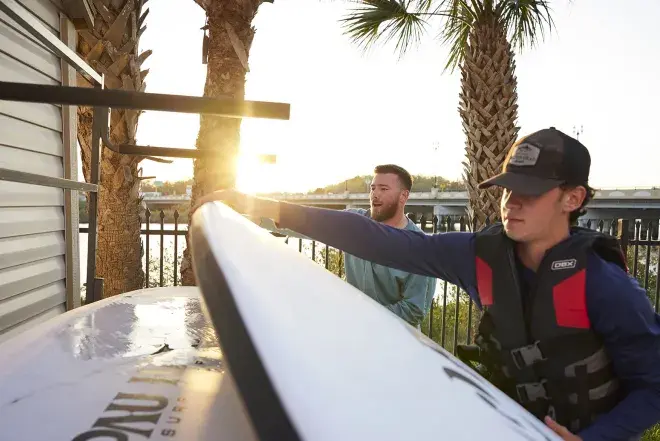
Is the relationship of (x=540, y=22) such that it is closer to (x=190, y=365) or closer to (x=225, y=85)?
(x=225, y=85)

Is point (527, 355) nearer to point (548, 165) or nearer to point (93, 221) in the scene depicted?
point (548, 165)

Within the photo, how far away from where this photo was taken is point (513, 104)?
701 cm

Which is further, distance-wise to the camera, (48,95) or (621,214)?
(621,214)

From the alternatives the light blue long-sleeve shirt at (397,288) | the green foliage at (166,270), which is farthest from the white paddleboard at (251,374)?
the green foliage at (166,270)

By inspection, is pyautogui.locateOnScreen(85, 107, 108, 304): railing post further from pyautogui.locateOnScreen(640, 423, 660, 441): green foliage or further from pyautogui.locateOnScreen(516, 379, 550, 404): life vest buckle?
pyautogui.locateOnScreen(640, 423, 660, 441): green foliage

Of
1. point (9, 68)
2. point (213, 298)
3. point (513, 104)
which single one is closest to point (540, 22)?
point (513, 104)

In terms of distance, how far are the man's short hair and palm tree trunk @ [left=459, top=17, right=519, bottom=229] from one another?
10.1 feet

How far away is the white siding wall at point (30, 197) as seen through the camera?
3.57 m

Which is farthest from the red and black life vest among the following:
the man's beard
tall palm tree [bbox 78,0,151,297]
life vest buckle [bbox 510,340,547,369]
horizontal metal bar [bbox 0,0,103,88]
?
tall palm tree [bbox 78,0,151,297]

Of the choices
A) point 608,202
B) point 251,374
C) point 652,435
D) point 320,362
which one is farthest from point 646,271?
point 608,202

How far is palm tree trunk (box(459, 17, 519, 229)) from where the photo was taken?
6.84 m

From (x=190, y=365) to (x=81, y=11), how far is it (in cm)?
447

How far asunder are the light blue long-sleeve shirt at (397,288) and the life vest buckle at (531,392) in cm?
157

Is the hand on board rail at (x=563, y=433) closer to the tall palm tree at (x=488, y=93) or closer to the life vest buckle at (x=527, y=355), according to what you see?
the life vest buckle at (x=527, y=355)
